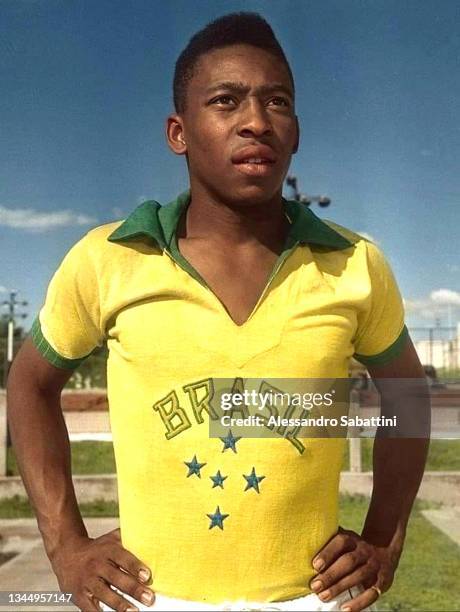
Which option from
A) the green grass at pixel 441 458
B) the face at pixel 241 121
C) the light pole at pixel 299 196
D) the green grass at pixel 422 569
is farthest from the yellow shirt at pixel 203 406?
the green grass at pixel 422 569

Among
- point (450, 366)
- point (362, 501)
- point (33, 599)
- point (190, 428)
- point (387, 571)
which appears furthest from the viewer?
point (362, 501)

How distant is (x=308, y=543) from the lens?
898 millimetres

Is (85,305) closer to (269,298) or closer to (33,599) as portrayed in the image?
(269,298)

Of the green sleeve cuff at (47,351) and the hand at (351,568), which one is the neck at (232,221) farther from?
the hand at (351,568)

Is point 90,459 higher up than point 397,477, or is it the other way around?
point 397,477

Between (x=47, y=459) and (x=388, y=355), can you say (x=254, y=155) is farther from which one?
(x=47, y=459)

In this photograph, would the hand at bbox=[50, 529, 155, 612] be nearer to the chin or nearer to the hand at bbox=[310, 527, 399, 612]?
the hand at bbox=[310, 527, 399, 612]

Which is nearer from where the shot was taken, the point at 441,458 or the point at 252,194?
the point at 252,194

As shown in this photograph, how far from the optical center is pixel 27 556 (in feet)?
8.02

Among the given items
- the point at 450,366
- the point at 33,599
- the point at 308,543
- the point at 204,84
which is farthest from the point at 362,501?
the point at 204,84

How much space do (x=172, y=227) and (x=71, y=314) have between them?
0.55 feet

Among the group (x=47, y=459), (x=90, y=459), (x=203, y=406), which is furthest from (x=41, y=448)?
(x=90, y=459)

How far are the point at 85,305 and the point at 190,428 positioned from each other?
20cm

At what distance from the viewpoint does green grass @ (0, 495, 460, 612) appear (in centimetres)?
236
